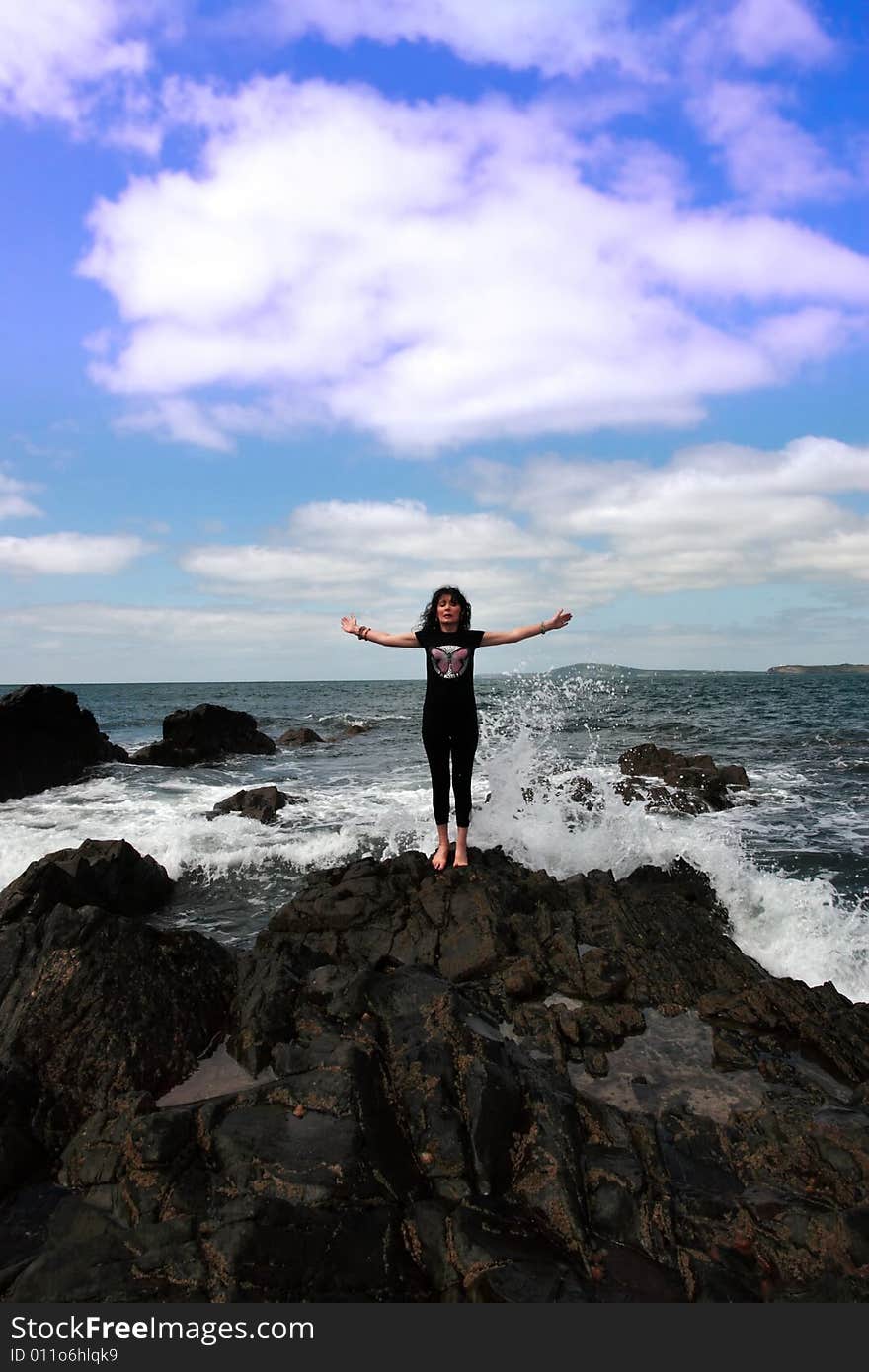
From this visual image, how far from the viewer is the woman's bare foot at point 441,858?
7160 mm

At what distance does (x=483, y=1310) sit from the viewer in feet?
8.21

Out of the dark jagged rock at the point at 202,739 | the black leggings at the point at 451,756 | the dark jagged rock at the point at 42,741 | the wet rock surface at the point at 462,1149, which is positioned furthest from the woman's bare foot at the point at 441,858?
the dark jagged rock at the point at 202,739

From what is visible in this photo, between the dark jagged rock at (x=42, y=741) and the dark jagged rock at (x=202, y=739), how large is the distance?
1849 millimetres

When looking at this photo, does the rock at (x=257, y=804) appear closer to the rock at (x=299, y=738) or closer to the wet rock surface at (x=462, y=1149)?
the wet rock surface at (x=462, y=1149)

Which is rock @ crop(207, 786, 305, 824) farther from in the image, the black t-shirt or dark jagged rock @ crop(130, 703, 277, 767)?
dark jagged rock @ crop(130, 703, 277, 767)

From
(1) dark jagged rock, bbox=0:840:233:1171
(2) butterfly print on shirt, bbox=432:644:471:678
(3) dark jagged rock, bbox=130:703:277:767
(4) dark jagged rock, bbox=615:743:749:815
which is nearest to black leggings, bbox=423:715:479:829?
(2) butterfly print on shirt, bbox=432:644:471:678

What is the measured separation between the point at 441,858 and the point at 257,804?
7.15 metres

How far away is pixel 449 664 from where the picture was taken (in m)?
6.61

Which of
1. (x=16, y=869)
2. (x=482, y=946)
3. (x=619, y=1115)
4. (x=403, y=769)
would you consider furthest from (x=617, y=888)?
(x=403, y=769)

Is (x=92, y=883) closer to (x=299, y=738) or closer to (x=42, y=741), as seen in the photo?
(x=42, y=741)

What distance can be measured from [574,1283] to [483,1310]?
41 centimetres

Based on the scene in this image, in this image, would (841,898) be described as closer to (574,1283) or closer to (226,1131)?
(574,1283)

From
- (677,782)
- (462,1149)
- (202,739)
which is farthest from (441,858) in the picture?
(202,739)

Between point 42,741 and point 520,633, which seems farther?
point 42,741
